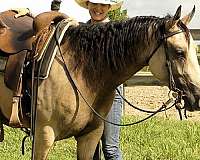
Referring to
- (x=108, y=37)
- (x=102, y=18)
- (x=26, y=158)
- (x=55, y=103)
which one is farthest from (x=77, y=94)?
(x=26, y=158)

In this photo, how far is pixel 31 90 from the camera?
4.01 m

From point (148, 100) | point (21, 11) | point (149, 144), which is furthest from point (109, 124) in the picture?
point (148, 100)

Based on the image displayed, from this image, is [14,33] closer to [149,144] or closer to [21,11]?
[21,11]

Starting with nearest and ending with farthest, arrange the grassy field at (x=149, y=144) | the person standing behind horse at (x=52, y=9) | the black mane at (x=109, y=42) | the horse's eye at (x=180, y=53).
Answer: the horse's eye at (x=180, y=53) < the black mane at (x=109, y=42) < the person standing behind horse at (x=52, y=9) < the grassy field at (x=149, y=144)

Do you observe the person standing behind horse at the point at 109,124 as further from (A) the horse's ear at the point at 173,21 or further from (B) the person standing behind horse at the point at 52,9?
(A) the horse's ear at the point at 173,21

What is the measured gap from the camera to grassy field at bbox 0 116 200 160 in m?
5.73

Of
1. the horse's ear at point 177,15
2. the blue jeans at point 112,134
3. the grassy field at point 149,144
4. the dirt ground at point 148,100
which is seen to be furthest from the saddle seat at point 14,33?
the dirt ground at point 148,100

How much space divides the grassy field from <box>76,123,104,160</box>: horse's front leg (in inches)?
63.4

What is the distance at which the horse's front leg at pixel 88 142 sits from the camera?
414 centimetres

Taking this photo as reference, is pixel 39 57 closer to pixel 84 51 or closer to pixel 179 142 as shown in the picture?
pixel 84 51

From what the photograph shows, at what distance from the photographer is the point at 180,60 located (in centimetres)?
363

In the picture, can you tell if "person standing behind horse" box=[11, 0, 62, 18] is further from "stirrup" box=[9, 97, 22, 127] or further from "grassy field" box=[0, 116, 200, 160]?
"grassy field" box=[0, 116, 200, 160]

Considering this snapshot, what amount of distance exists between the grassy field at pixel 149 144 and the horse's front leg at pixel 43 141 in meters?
1.80

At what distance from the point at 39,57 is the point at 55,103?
0.38m
